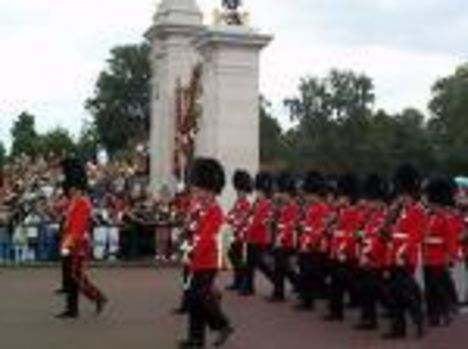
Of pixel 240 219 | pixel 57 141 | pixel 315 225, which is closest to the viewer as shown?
pixel 315 225

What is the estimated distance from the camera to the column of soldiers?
45.2 feet

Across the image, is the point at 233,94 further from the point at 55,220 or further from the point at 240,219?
the point at 240,219

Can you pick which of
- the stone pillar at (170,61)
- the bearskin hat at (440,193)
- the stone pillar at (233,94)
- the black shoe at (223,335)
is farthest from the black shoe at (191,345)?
the stone pillar at (170,61)

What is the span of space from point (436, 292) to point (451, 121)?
60.0 m

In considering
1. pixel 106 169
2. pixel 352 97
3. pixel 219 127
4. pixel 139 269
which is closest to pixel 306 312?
pixel 139 269

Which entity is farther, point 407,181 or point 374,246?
point 374,246

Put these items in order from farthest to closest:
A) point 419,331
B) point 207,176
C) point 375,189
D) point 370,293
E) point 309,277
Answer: point 309,277
point 375,189
point 370,293
point 419,331
point 207,176

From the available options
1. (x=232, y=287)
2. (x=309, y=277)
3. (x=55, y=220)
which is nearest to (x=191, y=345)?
(x=309, y=277)

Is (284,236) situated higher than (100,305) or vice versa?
(284,236)

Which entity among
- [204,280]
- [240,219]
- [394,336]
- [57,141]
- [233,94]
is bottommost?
[394,336]

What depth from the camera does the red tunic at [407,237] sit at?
13.6 meters

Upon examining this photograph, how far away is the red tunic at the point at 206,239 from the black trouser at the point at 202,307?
83 millimetres

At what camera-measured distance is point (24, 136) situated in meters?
57.1

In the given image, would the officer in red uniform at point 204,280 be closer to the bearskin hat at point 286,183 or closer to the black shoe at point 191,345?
the black shoe at point 191,345
